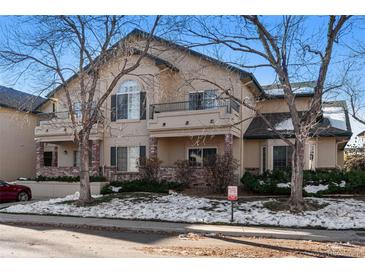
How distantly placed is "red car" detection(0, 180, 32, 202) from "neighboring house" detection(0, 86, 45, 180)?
253 inches

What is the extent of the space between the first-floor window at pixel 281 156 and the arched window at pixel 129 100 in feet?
25.7

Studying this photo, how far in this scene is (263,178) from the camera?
1686 cm

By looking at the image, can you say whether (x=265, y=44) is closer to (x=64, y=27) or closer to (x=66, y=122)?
(x=64, y=27)

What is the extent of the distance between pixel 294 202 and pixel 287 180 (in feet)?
15.1

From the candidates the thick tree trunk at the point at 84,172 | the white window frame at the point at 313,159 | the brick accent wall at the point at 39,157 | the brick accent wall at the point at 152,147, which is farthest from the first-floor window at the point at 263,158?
the brick accent wall at the point at 39,157

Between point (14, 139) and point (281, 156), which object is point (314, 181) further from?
point (14, 139)

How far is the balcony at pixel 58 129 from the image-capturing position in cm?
2111

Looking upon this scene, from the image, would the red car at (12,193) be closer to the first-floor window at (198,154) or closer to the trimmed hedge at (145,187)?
the trimmed hedge at (145,187)

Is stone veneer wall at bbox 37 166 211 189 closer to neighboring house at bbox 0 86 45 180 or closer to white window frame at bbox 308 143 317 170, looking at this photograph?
neighboring house at bbox 0 86 45 180

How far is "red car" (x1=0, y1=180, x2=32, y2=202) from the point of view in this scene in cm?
1747

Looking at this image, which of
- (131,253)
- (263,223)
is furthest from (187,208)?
(131,253)

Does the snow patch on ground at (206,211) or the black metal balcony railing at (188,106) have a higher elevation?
the black metal balcony railing at (188,106)

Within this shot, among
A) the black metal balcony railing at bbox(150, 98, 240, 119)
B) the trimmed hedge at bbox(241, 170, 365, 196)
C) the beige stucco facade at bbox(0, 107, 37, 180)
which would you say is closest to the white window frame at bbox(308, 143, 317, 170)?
the trimmed hedge at bbox(241, 170, 365, 196)

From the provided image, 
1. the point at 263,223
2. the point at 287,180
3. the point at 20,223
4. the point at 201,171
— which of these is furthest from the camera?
the point at 201,171
